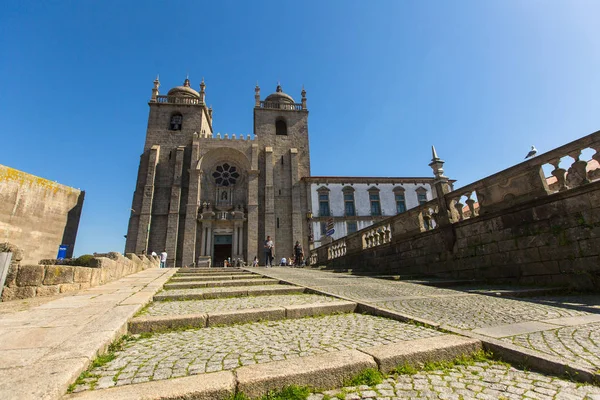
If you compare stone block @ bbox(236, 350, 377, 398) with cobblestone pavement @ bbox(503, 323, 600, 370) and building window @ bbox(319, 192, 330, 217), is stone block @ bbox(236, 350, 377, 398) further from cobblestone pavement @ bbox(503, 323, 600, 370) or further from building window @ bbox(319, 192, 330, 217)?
building window @ bbox(319, 192, 330, 217)

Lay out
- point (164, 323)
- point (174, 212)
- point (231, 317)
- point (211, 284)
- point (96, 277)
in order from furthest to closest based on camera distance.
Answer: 1. point (174, 212)
2. point (211, 284)
3. point (96, 277)
4. point (231, 317)
5. point (164, 323)

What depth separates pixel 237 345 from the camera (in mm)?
2266

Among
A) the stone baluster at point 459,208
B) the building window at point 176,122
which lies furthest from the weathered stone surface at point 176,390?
the building window at point 176,122

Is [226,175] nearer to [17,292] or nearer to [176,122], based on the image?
[176,122]

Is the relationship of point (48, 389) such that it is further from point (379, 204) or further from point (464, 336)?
point (379, 204)

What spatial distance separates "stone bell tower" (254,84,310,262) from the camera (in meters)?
24.5

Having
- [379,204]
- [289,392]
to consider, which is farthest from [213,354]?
[379,204]

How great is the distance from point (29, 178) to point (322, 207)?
1968 centimetres

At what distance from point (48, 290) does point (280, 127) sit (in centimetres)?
2807

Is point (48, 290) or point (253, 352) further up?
point (48, 290)

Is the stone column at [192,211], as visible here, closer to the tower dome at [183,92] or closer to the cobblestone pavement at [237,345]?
the tower dome at [183,92]

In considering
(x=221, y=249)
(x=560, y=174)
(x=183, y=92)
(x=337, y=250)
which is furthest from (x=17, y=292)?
(x=183, y=92)

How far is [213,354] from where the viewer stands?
2047 millimetres

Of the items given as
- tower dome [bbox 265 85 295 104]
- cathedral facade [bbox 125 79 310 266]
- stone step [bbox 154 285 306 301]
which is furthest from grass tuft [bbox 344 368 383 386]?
tower dome [bbox 265 85 295 104]
